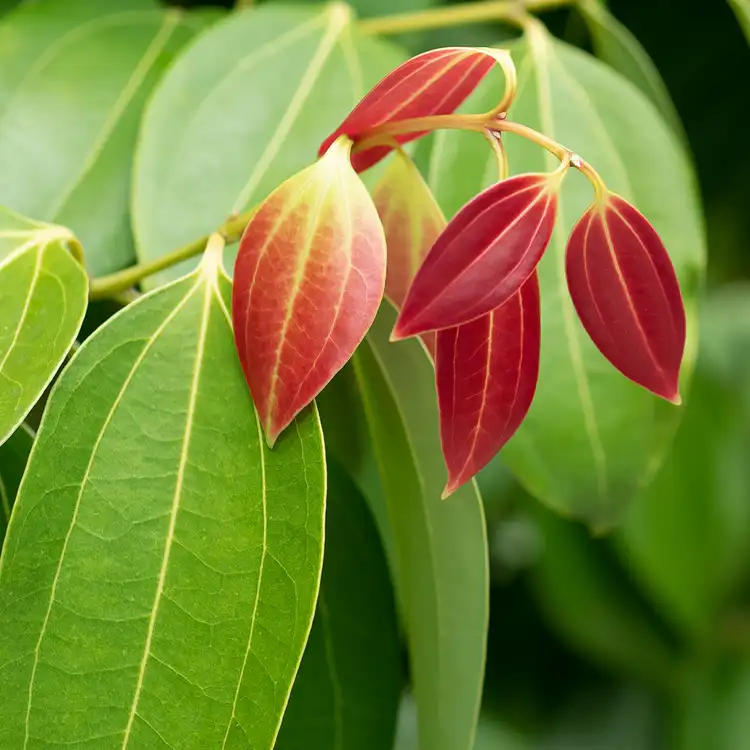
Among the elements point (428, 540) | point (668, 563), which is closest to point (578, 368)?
point (428, 540)

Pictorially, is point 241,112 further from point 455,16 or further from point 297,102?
point 455,16

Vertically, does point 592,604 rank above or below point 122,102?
below

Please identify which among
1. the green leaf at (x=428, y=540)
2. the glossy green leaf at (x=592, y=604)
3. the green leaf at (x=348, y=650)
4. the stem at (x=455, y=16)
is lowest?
the glossy green leaf at (x=592, y=604)

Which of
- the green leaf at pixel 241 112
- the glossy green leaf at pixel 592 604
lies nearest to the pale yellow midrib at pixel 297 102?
the green leaf at pixel 241 112

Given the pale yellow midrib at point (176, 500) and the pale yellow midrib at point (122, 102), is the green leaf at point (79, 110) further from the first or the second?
the pale yellow midrib at point (176, 500)

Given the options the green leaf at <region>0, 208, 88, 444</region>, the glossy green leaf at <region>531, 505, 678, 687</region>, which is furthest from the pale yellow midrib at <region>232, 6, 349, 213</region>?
the glossy green leaf at <region>531, 505, 678, 687</region>

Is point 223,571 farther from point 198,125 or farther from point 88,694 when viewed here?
point 198,125
